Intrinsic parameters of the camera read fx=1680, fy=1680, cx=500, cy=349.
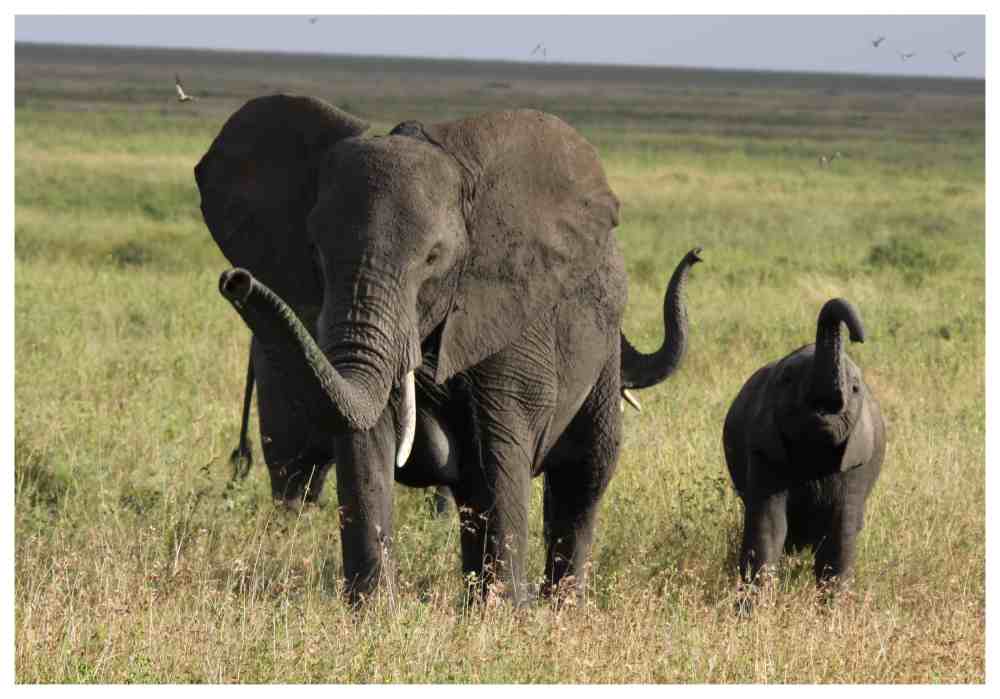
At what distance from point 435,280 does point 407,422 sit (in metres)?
0.53

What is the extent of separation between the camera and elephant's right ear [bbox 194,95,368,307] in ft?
19.7

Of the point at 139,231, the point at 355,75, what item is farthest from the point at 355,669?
the point at 355,75

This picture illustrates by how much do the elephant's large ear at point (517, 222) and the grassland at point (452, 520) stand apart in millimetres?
1041

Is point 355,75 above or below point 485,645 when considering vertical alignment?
above

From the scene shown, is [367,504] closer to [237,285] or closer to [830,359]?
[237,285]

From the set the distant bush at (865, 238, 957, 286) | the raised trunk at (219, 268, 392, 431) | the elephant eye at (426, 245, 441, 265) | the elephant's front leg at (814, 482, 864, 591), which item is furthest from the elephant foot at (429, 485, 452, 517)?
the distant bush at (865, 238, 957, 286)

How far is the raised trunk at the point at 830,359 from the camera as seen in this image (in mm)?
6352

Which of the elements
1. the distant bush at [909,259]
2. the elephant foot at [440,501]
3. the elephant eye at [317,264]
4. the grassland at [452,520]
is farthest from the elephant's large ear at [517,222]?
the distant bush at [909,259]

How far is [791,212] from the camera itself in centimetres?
2828

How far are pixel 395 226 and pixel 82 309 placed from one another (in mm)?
9019

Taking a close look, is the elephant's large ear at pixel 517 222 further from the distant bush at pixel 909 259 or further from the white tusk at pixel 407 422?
the distant bush at pixel 909 259

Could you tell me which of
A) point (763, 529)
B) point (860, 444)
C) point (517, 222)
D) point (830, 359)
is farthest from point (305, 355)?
point (860, 444)

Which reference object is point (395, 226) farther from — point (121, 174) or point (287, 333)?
point (121, 174)

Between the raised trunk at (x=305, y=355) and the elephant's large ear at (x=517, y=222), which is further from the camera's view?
the elephant's large ear at (x=517, y=222)
